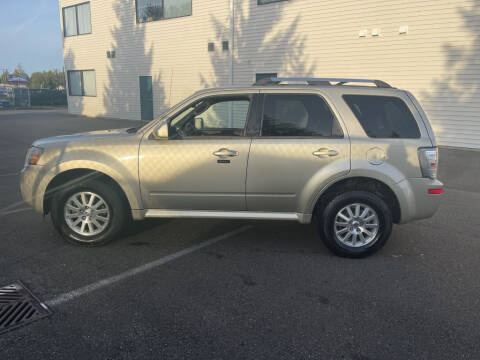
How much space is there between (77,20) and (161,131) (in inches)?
947

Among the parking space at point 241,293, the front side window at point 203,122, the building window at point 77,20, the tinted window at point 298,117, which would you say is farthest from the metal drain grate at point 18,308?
the building window at point 77,20

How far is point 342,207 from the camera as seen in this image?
4.20 metres

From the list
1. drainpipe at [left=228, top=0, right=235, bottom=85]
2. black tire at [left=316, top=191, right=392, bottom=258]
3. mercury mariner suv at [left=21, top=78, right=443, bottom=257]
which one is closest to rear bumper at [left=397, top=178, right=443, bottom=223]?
mercury mariner suv at [left=21, top=78, right=443, bottom=257]

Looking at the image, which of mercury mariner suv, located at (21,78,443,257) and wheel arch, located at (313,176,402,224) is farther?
wheel arch, located at (313,176,402,224)

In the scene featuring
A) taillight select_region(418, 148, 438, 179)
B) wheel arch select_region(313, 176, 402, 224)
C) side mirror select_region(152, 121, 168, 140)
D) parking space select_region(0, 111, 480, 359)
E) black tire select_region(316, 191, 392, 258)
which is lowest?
parking space select_region(0, 111, 480, 359)

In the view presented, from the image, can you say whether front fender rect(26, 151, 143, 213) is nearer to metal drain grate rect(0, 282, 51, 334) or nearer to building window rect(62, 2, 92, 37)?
metal drain grate rect(0, 282, 51, 334)

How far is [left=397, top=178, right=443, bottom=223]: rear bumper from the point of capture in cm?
414

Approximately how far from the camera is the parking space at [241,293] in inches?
108

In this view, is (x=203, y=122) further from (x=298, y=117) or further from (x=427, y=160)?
(x=427, y=160)

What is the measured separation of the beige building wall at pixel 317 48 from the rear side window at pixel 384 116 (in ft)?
Result: 29.2

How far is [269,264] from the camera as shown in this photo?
4117mm

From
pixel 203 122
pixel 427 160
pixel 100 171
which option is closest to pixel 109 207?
pixel 100 171

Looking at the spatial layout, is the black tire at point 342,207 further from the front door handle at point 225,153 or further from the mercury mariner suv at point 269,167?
the front door handle at point 225,153

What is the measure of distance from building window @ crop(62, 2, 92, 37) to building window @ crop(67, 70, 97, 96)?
2416 millimetres
